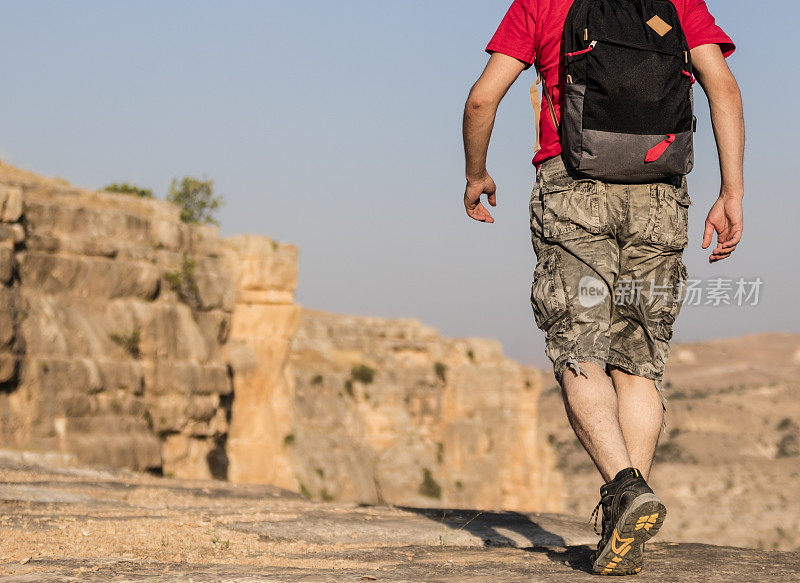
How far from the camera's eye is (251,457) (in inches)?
986

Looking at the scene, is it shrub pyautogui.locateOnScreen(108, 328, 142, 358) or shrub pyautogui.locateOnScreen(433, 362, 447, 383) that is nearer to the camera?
shrub pyautogui.locateOnScreen(108, 328, 142, 358)

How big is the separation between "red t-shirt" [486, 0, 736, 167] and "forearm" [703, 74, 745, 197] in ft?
0.62

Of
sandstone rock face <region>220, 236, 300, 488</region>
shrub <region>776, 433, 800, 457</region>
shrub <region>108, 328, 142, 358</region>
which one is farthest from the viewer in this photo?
shrub <region>776, 433, 800, 457</region>

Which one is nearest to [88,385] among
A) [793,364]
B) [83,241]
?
[83,241]

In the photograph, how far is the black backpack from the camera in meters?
3.87

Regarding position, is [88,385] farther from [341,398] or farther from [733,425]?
[733,425]

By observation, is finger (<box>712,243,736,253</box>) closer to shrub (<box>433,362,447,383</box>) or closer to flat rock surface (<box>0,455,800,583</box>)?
flat rock surface (<box>0,455,800,583</box>)

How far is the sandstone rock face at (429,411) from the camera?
44.7m

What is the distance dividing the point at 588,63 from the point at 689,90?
18.5 inches

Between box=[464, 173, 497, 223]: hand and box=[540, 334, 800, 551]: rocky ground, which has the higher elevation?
box=[464, 173, 497, 223]: hand

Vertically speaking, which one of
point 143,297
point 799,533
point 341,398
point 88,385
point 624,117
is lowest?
point 799,533

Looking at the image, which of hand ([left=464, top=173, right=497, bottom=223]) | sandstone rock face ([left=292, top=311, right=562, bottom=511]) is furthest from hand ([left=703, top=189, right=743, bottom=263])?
sandstone rock face ([left=292, top=311, right=562, bottom=511])

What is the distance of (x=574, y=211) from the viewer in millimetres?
4000

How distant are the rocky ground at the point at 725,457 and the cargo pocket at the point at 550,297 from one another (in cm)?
3882
